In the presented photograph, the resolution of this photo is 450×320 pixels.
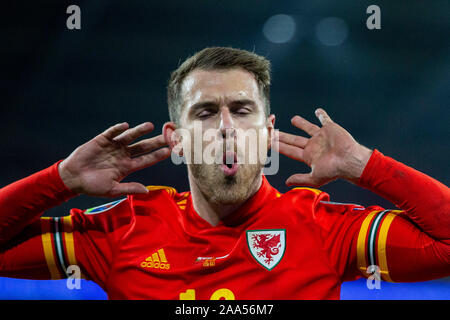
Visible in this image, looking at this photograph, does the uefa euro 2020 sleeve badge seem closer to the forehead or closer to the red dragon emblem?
the red dragon emblem

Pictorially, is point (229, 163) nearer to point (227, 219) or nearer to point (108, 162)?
point (227, 219)

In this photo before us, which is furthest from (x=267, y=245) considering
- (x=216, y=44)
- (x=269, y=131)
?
(x=216, y=44)

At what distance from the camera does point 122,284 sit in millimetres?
1567

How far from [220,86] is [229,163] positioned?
33 cm

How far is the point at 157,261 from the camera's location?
1581 mm

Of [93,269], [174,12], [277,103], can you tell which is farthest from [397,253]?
[174,12]

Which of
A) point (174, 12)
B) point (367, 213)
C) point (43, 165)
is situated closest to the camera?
point (367, 213)

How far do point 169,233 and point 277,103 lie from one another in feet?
8.01

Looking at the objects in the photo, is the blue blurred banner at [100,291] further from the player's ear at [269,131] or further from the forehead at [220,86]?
the forehead at [220,86]

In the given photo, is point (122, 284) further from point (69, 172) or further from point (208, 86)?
point (208, 86)

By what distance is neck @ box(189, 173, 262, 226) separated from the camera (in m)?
1.65

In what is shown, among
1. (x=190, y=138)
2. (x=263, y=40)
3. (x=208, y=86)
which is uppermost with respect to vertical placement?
(x=263, y=40)

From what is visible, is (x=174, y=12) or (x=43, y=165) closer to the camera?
(x=174, y=12)

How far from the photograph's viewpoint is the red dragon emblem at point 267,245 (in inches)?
59.7
